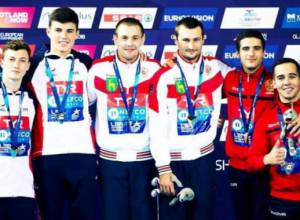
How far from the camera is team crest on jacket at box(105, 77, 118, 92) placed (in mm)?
4410

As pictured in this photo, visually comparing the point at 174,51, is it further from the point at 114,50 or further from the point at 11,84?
the point at 11,84

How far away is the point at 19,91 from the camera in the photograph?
426cm

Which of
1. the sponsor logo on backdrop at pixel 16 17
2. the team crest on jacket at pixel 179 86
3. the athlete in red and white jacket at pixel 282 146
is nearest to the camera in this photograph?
the athlete in red and white jacket at pixel 282 146

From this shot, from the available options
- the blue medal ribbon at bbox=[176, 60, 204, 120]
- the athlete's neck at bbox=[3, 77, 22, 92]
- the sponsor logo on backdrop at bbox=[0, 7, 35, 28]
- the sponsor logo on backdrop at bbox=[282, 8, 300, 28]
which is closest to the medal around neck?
the blue medal ribbon at bbox=[176, 60, 204, 120]

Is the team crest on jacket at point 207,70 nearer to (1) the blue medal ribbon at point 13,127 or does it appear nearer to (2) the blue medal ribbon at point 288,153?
(2) the blue medal ribbon at point 288,153

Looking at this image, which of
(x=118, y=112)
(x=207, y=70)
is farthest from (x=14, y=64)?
(x=207, y=70)

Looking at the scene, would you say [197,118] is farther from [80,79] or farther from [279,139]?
[80,79]

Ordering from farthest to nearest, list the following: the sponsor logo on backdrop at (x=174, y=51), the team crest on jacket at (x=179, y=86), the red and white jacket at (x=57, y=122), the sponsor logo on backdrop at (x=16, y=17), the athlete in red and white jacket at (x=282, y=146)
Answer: the sponsor logo on backdrop at (x=174, y=51), the sponsor logo on backdrop at (x=16, y=17), the team crest on jacket at (x=179, y=86), the red and white jacket at (x=57, y=122), the athlete in red and white jacket at (x=282, y=146)

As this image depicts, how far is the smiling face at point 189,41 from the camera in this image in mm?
4414

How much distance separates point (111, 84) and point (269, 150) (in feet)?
3.94

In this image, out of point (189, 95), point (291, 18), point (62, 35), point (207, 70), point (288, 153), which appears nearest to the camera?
point (288, 153)

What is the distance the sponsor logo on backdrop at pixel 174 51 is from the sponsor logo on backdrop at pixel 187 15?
175 millimetres

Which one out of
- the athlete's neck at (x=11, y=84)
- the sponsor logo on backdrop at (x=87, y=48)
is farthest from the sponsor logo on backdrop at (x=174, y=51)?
the athlete's neck at (x=11, y=84)

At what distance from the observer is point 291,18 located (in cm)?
524
